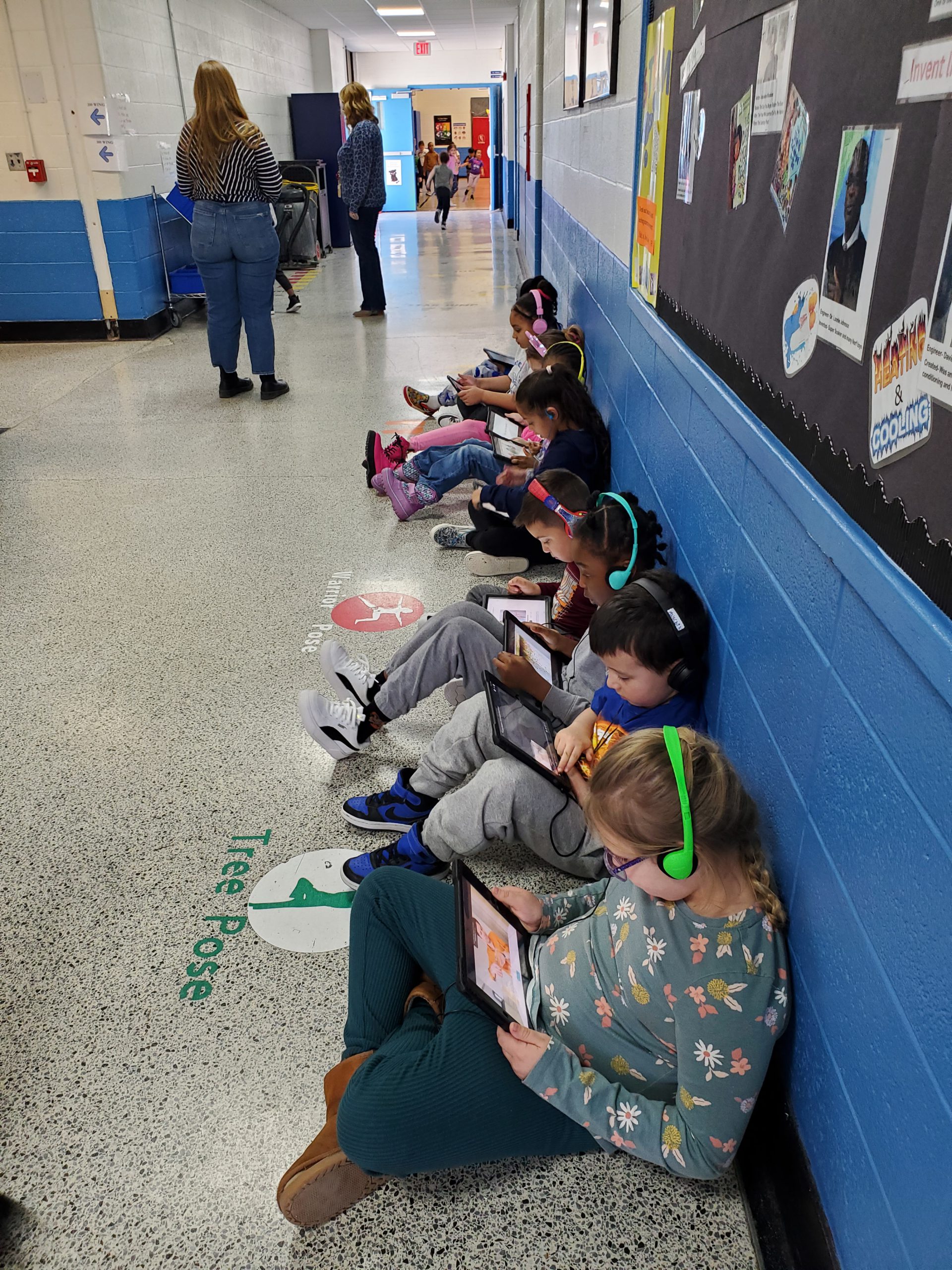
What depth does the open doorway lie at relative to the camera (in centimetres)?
2338

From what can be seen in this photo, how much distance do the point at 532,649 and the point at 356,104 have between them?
6481 millimetres

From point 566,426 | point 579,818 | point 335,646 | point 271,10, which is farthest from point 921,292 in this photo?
point 271,10

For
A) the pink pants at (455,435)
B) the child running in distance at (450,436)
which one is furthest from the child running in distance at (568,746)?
the pink pants at (455,435)

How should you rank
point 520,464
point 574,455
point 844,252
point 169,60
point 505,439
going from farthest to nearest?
point 169,60 < point 505,439 < point 520,464 < point 574,455 < point 844,252

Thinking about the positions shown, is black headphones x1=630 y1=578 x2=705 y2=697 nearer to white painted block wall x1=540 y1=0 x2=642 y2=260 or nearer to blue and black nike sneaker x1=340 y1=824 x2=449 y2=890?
blue and black nike sneaker x1=340 y1=824 x2=449 y2=890

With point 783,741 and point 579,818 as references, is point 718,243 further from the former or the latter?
point 579,818

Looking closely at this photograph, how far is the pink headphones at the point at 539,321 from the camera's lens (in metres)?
4.12

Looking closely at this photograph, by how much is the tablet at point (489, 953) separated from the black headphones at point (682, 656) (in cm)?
50

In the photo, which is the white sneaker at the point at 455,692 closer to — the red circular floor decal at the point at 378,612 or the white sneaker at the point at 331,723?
the white sneaker at the point at 331,723

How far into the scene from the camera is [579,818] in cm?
169

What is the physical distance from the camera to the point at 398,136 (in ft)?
69.6

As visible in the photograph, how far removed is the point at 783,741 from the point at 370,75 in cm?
2334

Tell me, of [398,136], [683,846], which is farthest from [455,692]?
[398,136]

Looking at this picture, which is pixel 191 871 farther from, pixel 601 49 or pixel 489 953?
pixel 601 49
